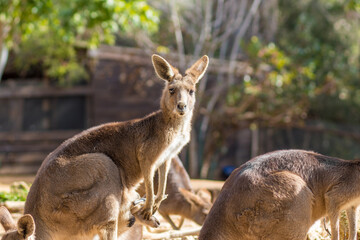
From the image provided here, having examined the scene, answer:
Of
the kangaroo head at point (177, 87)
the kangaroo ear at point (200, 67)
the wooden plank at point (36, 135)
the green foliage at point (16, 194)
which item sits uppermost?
the kangaroo ear at point (200, 67)

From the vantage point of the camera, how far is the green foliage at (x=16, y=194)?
6.46 metres

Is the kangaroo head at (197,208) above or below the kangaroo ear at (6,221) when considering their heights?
below

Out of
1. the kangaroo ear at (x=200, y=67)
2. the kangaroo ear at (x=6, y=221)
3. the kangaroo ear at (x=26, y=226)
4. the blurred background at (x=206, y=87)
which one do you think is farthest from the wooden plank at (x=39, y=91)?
the kangaroo ear at (x=26, y=226)

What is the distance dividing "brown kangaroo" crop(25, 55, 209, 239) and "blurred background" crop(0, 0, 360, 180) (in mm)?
7895

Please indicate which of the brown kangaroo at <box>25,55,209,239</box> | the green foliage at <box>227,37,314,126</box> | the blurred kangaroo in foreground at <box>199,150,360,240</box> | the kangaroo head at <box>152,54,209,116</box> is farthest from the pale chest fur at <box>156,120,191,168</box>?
the green foliage at <box>227,37,314,126</box>

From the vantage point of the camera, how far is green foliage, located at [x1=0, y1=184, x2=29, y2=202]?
21.2ft

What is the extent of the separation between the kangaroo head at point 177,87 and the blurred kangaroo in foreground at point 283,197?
73 cm

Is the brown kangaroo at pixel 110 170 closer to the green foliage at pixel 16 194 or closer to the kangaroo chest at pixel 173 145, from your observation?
the kangaroo chest at pixel 173 145

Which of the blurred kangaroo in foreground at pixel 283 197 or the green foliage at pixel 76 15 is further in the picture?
the green foliage at pixel 76 15

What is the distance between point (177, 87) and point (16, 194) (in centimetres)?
345

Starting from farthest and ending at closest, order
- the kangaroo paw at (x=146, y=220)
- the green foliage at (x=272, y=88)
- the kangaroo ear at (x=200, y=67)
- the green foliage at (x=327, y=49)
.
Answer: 1. the green foliage at (x=327, y=49)
2. the green foliage at (x=272, y=88)
3. the kangaroo ear at (x=200, y=67)
4. the kangaroo paw at (x=146, y=220)

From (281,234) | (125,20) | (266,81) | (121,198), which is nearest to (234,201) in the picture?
(281,234)

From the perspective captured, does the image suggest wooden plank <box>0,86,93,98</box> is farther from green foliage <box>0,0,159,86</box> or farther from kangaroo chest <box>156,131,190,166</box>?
kangaroo chest <box>156,131,190,166</box>

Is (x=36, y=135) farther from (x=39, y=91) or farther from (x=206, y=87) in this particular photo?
(x=206, y=87)
